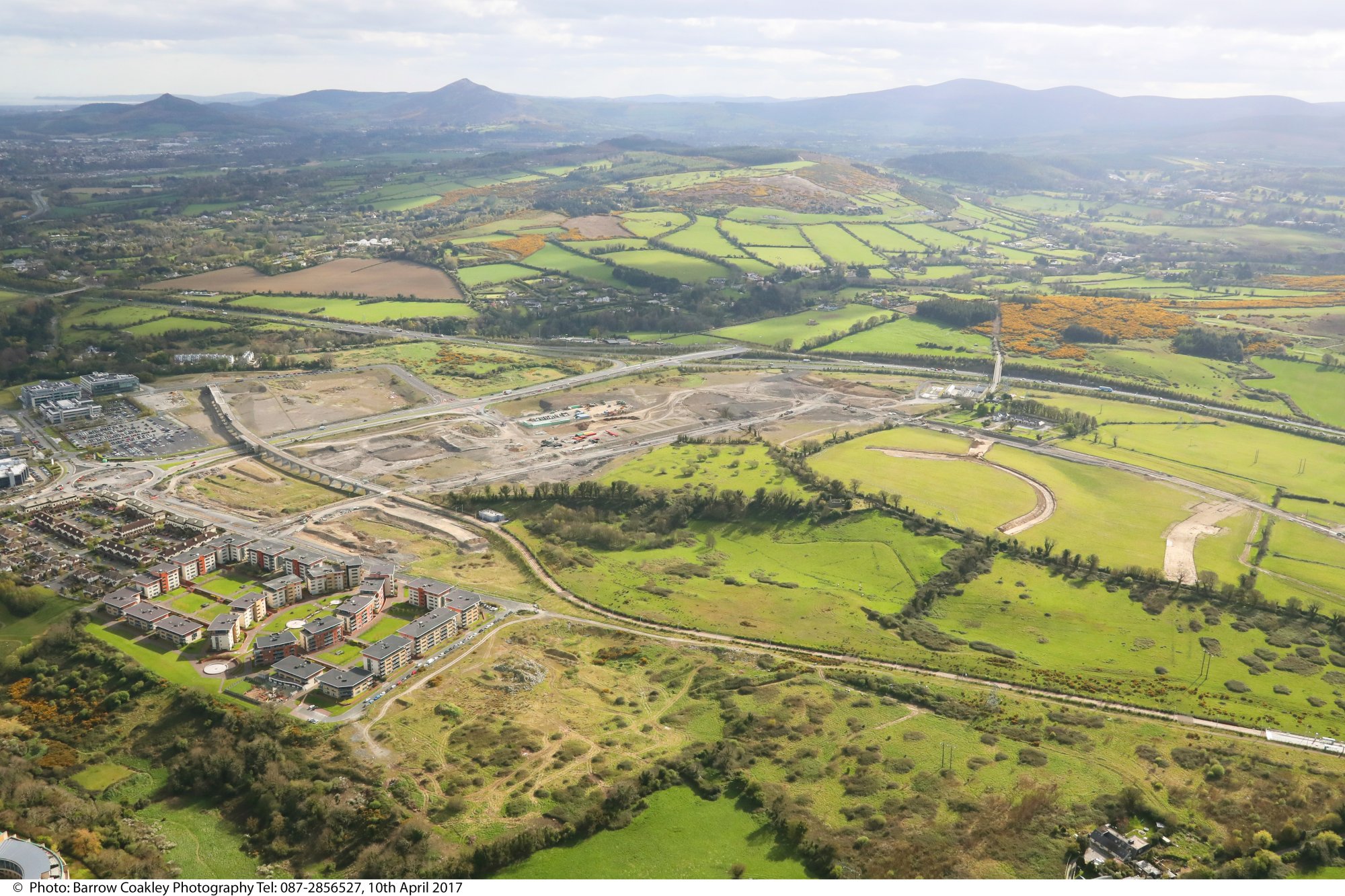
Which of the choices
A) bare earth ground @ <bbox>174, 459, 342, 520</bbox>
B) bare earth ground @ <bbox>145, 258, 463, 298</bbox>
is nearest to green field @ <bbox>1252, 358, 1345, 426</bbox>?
bare earth ground @ <bbox>174, 459, 342, 520</bbox>

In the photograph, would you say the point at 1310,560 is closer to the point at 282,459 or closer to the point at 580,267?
the point at 282,459

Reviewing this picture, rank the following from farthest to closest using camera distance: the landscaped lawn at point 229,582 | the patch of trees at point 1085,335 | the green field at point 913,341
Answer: the patch of trees at point 1085,335 < the green field at point 913,341 < the landscaped lawn at point 229,582

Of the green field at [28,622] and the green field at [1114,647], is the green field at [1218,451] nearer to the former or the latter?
the green field at [1114,647]

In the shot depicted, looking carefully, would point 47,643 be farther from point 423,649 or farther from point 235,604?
point 423,649

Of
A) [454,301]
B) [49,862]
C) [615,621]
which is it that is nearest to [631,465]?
[615,621]

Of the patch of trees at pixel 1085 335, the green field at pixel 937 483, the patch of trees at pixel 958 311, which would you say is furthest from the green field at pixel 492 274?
the patch of trees at pixel 1085 335

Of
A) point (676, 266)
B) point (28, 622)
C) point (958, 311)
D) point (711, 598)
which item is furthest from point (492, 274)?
point (28, 622)
